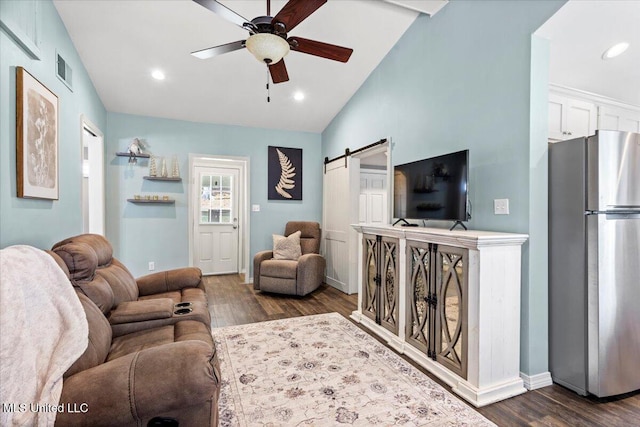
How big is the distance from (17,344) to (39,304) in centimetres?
21

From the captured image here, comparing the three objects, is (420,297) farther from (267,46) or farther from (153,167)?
(153,167)

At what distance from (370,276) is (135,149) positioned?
11.9 feet

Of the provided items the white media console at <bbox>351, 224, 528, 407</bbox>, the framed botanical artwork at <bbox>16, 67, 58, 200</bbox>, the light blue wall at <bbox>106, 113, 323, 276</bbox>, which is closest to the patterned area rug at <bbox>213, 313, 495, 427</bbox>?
the white media console at <bbox>351, 224, 528, 407</bbox>

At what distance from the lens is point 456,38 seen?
9.07ft

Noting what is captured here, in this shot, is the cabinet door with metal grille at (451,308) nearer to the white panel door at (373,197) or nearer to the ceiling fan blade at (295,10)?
the ceiling fan blade at (295,10)

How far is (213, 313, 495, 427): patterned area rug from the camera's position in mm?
1807

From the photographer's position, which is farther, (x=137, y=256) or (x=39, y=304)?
(x=137, y=256)

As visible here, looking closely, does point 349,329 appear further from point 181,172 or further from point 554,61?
point 181,172

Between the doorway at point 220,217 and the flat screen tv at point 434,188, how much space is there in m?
3.27

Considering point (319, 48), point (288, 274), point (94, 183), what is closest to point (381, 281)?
point (288, 274)

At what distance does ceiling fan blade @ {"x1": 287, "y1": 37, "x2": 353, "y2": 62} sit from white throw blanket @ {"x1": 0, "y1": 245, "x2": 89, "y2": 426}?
2016mm

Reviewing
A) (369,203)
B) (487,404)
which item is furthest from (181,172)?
(487,404)

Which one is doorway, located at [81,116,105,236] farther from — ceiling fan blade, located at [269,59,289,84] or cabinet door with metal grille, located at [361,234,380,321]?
cabinet door with metal grille, located at [361,234,380,321]

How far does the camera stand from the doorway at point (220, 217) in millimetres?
5672
